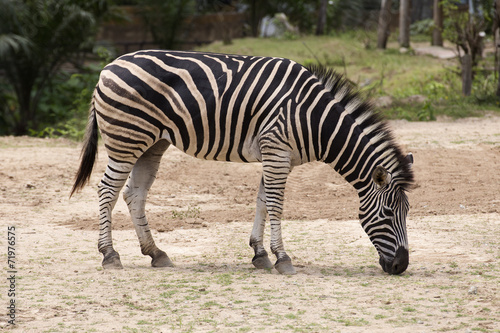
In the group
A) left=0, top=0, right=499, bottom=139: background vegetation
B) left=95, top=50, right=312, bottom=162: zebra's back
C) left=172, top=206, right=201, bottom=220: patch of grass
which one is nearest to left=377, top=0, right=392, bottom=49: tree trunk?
left=0, top=0, right=499, bottom=139: background vegetation

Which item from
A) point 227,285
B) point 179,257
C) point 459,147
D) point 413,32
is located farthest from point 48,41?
point 413,32

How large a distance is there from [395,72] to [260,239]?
14.6 meters

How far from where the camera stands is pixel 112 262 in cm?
595

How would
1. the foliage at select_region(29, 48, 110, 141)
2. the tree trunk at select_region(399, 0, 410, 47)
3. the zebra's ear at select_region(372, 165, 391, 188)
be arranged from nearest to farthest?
the zebra's ear at select_region(372, 165, 391, 188) → the foliage at select_region(29, 48, 110, 141) → the tree trunk at select_region(399, 0, 410, 47)

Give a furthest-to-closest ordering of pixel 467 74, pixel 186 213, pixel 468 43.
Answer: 1. pixel 468 43
2. pixel 467 74
3. pixel 186 213

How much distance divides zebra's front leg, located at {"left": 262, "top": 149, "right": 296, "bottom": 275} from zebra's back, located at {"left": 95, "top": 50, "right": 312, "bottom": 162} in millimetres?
254

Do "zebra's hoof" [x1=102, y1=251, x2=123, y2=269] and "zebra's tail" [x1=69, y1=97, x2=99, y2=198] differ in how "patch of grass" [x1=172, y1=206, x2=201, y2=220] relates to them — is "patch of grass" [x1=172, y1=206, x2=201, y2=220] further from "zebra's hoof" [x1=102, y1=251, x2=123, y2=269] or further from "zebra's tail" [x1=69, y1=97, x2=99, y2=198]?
"zebra's hoof" [x1=102, y1=251, x2=123, y2=269]

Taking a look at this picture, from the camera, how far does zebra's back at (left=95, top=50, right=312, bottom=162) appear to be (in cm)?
585

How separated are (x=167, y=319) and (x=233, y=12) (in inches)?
1091

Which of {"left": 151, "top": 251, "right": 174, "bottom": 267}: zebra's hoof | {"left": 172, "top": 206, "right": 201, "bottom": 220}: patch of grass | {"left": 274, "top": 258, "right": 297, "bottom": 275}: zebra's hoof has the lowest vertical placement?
{"left": 172, "top": 206, "right": 201, "bottom": 220}: patch of grass

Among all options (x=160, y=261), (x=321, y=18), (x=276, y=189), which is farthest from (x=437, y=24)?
(x=160, y=261)

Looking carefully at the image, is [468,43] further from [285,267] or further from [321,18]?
[285,267]

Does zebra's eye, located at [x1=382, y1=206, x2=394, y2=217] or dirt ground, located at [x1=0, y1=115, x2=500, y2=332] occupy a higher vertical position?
zebra's eye, located at [x1=382, y1=206, x2=394, y2=217]

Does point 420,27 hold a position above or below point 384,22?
below
